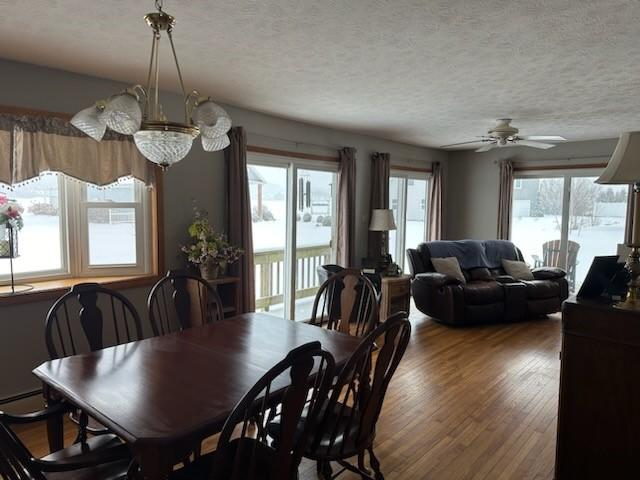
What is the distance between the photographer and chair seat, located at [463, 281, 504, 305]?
17.2ft

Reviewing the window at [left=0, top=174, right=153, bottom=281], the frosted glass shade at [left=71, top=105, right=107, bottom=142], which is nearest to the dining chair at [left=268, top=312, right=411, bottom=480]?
the frosted glass shade at [left=71, top=105, right=107, bottom=142]

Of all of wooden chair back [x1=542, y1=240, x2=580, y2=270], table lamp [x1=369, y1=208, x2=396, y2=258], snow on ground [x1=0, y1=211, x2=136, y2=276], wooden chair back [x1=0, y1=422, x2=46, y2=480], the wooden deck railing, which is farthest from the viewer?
wooden chair back [x1=542, y1=240, x2=580, y2=270]

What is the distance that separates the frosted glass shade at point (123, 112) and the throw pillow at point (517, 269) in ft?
17.8

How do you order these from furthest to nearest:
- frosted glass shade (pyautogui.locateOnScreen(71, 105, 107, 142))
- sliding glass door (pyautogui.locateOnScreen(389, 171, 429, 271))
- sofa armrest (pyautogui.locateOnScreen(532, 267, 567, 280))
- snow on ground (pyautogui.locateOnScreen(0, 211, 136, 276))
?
sliding glass door (pyautogui.locateOnScreen(389, 171, 429, 271)), sofa armrest (pyautogui.locateOnScreen(532, 267, 567, 280)), snow on ground (pyautogui.locateOnScreen(0, 211, 136, 276)), frosted glass shade (pyautogui.locateOnScreen(71, 105, 107, 142))

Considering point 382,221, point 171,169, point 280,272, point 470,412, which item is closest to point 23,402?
point 171,169

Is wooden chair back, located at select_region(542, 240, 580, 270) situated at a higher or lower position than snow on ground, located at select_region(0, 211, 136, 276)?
lower

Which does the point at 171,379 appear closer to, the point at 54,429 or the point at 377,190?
the point at 54,429

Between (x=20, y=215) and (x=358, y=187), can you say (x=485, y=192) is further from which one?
(x=20, y=215)

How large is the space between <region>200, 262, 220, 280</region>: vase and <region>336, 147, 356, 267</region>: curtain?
2054 millimetres

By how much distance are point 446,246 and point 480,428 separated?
329 centimetres

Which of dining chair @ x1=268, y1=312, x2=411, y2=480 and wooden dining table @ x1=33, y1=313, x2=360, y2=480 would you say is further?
dining chair @ x1=268, y1=312, x2=411, y2=480

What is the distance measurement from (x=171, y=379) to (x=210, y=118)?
3.65ft

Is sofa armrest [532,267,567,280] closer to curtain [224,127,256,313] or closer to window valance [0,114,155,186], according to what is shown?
curtain [224,127,256,313]

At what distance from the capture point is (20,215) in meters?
3.10
